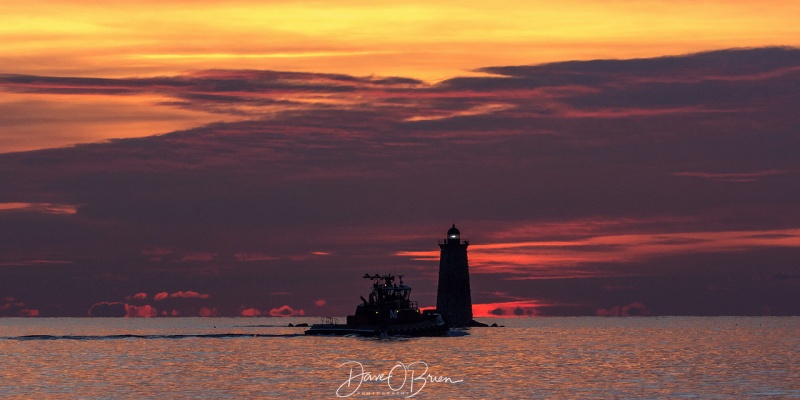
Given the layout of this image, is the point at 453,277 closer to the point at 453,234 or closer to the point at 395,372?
the point at 453,234

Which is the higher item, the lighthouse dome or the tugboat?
the lighthouse dome

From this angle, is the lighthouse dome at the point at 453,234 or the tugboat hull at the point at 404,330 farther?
the lighthouse dome at the point at 453,234

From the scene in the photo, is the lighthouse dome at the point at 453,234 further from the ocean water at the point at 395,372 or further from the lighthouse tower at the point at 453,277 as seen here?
the ocean water at the point at 395,372

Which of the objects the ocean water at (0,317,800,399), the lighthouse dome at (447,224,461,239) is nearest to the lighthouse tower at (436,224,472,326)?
the lighthouse dome at (447,224,461,239)

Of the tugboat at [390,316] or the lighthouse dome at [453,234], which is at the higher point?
the lighthouse dome at [453,234]

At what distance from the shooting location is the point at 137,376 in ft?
310

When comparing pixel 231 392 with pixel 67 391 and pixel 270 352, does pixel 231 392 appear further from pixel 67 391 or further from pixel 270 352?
pixel 270 352

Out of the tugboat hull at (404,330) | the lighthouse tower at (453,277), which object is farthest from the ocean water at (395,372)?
the lighthouse tower at (453,277)

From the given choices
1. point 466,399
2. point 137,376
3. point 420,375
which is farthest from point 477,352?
point 466,399

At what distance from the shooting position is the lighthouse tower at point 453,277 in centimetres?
16712

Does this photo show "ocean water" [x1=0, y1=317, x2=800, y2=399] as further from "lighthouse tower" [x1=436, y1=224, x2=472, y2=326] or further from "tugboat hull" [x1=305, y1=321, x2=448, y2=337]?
"lighthouse tower" [x1=436, y1=224, x2=472, y2=326]

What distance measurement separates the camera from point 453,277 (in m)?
167

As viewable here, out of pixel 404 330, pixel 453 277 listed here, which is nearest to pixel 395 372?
pixel 404 330

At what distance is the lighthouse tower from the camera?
16712 cm
